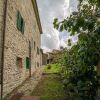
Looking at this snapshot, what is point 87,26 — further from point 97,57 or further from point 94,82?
point 94,82

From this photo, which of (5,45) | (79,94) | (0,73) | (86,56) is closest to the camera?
(86,56)

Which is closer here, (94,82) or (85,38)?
(85,38)

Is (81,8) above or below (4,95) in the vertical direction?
above

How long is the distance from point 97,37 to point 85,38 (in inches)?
10.2

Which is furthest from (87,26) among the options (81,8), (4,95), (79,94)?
(4,95)

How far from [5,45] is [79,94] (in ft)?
13.7

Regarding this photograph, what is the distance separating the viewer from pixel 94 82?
6324mm

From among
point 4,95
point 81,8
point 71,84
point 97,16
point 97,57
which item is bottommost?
point 4,95

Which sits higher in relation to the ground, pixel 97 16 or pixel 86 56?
pixel 97 16

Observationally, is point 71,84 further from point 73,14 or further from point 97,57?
point 73,14

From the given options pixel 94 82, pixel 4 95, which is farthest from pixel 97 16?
pixel 4 95

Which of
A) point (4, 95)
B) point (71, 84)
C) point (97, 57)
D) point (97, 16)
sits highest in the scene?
point (97, 16)

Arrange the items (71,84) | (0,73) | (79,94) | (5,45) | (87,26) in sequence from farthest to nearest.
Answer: (5,45)
(0,73)
(71,84)
(79,94)
(87,26)

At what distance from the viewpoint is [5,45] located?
27.9 feet
